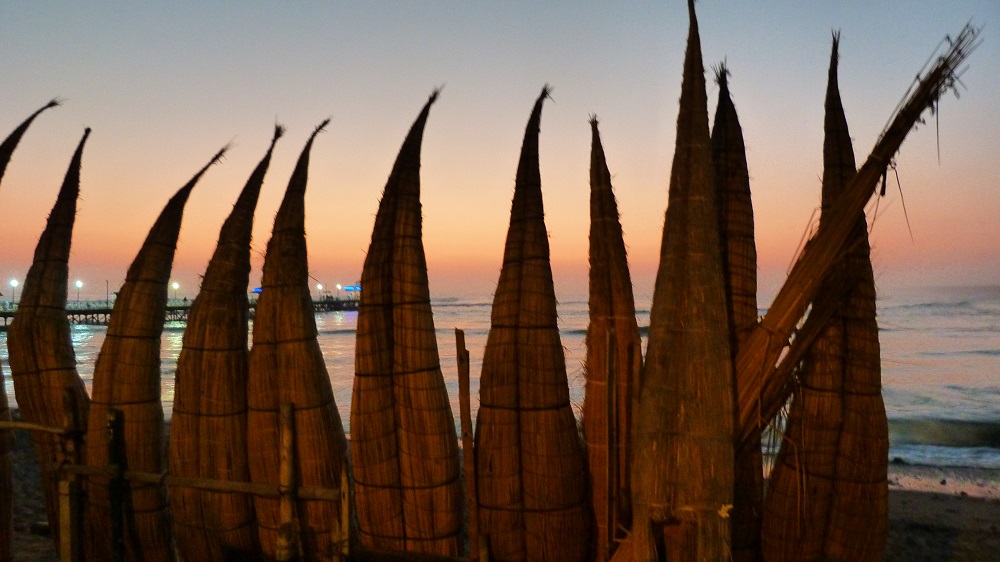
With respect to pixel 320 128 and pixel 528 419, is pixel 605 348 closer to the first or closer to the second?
pixel 528 419

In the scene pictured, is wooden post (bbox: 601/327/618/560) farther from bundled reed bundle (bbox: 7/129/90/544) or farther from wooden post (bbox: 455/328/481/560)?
bundled reed bundle (bbox: 7/129/90/544)

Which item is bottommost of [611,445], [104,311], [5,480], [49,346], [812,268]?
[5,480]

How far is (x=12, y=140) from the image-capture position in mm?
4598

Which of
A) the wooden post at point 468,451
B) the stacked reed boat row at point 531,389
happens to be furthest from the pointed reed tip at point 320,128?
the wooden post at point 468,451

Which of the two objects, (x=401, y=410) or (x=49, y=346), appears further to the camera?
(x=49, y=346)

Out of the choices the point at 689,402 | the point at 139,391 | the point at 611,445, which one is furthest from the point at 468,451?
the point at 139,391

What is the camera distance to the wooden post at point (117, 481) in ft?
12.7

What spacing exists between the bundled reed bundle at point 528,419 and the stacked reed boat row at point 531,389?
0.01 meters

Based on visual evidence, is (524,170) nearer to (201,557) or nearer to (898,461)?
(201,557)

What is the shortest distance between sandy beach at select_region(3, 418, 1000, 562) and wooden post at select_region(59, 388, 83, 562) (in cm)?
211

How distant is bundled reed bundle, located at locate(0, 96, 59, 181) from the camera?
455 centimetres

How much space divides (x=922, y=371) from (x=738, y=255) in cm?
2342

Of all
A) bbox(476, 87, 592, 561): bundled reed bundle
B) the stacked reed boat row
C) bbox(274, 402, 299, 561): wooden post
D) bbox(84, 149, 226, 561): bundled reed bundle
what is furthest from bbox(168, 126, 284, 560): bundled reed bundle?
bbox(476, 87, 592, 561): bundled reed bundle

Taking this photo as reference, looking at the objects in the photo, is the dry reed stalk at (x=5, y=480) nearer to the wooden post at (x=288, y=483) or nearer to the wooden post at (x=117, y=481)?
the wooden post at (x=117, y=481)
